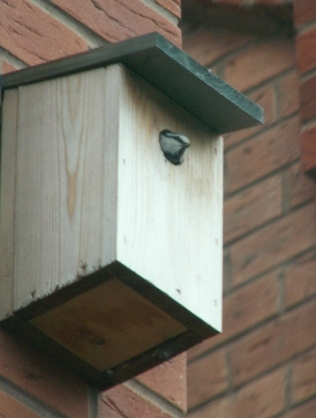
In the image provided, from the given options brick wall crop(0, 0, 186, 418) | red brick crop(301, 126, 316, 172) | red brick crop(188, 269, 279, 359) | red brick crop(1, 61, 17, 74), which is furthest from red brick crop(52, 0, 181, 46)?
red brick crop(188, 269, 279, 359)

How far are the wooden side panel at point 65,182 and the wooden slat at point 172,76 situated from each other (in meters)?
0.02

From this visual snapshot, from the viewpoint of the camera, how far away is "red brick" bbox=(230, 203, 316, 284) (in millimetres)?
3424

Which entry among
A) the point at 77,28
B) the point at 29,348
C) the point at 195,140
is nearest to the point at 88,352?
the point at 29,348

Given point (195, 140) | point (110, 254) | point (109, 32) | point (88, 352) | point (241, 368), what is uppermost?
point (109, 32)

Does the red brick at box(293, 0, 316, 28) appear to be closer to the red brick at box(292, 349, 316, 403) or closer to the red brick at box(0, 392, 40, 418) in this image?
the red brick at box(292, 349, 316, 403)

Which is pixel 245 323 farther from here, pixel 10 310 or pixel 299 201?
pixel 10 310

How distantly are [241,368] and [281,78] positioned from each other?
727 millimetres

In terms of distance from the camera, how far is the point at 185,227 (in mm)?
1928

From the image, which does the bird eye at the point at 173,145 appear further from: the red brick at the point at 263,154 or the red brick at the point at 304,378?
the red brick at the point at 263,154

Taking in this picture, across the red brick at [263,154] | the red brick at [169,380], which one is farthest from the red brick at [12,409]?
the red brick at [263,154]

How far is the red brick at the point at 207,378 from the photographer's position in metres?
3.48

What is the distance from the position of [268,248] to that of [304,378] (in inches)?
13.4

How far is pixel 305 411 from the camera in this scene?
3.28m

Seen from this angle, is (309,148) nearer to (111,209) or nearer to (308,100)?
(308,100)
